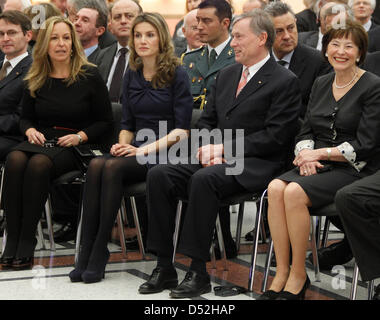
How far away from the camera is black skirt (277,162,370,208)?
3553mm

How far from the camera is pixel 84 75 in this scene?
4.71 metres

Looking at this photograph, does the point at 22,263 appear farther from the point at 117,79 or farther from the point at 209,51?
the point at 209,51

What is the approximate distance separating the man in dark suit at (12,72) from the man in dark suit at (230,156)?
4.73 ft

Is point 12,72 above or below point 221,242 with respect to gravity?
above

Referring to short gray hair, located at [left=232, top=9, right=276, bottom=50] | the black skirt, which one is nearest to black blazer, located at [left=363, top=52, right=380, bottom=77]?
short gray hair, located at [left=232, top=9, right=276, bottom=50]

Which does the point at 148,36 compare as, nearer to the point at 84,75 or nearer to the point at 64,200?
the point at 84,75

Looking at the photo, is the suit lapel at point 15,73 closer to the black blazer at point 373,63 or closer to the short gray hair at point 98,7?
the short gray hair at point 98,7

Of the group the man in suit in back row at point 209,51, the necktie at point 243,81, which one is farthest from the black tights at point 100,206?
the man in suit in back row at point 209,51

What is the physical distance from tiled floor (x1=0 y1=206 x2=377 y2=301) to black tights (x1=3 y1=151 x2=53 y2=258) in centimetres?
17

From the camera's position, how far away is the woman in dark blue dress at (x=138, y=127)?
161 inches

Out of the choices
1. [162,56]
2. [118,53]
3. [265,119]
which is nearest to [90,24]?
[118,53]

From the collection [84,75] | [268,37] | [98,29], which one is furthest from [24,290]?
[98,29]

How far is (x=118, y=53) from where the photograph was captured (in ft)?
18.3

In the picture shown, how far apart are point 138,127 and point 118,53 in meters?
1.24
